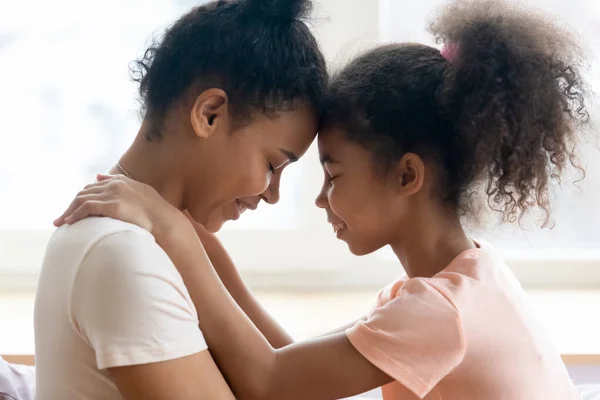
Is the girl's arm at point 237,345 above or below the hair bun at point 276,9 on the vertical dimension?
below

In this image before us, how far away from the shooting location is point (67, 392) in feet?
3.54

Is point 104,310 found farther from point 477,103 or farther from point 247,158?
point 477,103

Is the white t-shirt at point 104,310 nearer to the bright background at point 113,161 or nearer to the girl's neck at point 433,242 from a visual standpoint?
the girl's neck at point 433,242

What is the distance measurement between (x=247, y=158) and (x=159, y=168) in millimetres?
129

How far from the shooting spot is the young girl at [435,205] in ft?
3.76

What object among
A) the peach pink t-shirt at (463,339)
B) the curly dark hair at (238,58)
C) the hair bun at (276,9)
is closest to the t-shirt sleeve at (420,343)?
the peach pink t-shirt at (463,339)

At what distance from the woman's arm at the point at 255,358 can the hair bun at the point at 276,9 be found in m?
0.34

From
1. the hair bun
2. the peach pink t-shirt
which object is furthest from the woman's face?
the peach pink t-shirt

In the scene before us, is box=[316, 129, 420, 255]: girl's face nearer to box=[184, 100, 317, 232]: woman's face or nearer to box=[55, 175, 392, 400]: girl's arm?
box=[184, 100, 317, 232]: woman's face

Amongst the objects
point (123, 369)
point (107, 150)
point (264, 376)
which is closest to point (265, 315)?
point (264, 376)

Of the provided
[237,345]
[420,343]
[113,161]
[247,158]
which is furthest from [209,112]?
[113,161]

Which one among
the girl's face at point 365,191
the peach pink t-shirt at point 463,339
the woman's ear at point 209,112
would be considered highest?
the woman's ear at point 209,112

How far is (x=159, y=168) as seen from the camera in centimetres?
121

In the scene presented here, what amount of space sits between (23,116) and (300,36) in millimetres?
1262
